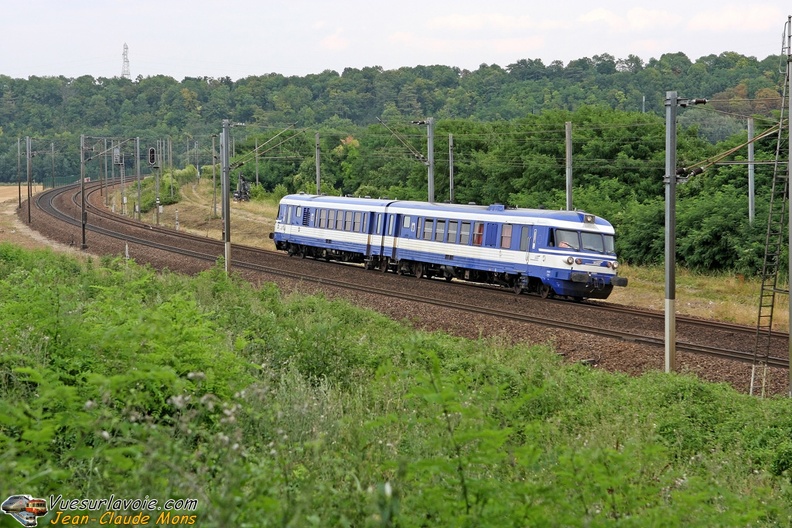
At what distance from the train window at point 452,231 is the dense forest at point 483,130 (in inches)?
341

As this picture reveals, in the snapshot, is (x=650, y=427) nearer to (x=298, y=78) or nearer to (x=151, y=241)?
(x=151, y=241)

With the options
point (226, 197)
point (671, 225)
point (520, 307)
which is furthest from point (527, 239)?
point (671, 225)

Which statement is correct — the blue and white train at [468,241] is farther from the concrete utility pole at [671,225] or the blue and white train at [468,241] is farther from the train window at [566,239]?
the concrete utility pole at [671,225]

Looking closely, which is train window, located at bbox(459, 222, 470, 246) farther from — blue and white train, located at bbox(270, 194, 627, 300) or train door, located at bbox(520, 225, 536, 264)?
train door, located at bbox(520, 225, 536, 264)

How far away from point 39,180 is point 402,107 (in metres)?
57.8

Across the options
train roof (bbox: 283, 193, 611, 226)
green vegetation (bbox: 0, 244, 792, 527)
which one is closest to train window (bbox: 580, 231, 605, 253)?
train roof (bbox: 283, 193, 611, 226)

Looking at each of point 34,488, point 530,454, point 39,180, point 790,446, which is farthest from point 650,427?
point 39,180

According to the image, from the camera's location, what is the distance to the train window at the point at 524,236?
95.0 feet

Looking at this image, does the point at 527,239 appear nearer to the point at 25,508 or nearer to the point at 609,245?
the point at 609,245

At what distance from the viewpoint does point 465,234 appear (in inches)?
1249

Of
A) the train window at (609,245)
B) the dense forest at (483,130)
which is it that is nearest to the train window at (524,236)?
the train window at (609,245)

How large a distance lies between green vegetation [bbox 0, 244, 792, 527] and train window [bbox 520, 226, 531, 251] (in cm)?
984

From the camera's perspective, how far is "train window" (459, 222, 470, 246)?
104ft

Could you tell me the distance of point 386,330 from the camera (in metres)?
21.1
